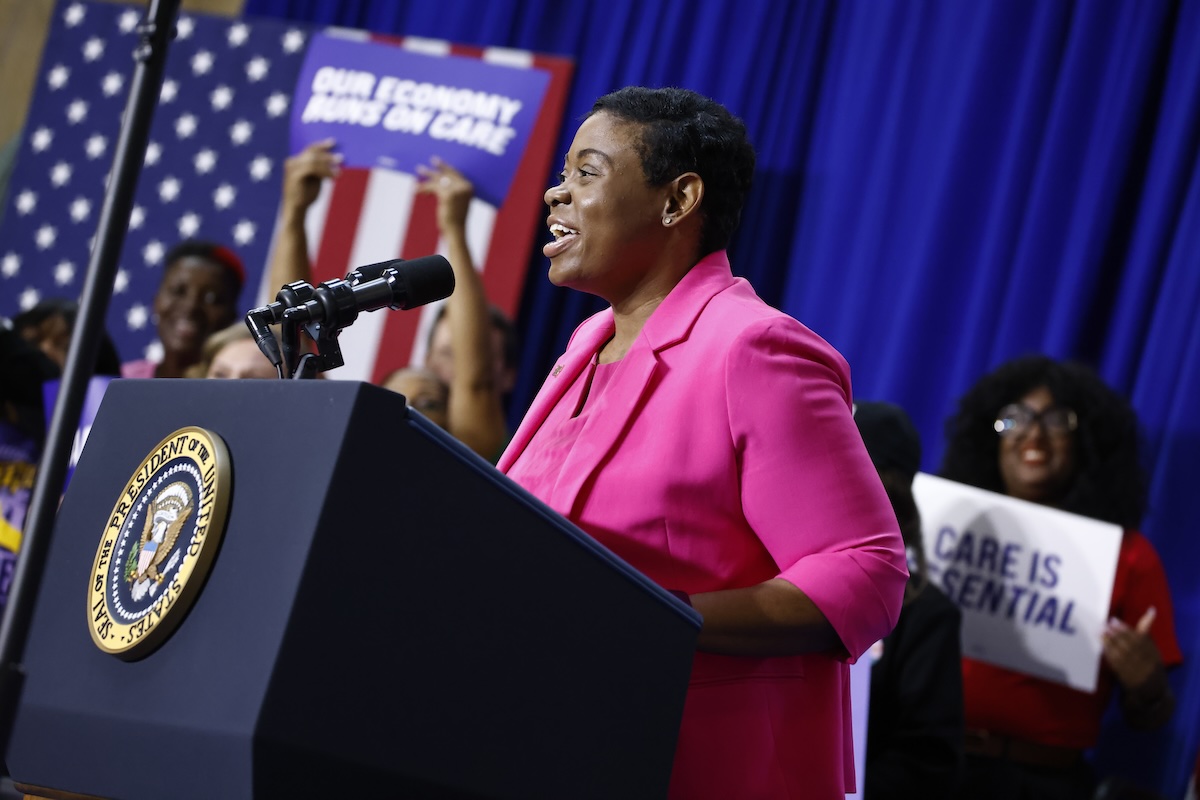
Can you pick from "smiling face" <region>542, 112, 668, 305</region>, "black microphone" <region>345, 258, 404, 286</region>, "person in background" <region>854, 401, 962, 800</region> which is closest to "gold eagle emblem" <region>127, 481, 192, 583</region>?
"black microphone" <region>345, 258, 404, 286</region>

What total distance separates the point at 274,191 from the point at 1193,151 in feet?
10.6

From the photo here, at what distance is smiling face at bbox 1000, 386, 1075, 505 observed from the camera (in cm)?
404

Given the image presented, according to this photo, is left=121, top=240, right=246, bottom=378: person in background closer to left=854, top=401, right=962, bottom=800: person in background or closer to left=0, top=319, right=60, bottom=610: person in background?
left=0, top=319, right=60, bottom=610: person in background

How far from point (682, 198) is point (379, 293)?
0.48 meters

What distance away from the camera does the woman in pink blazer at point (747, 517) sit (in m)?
1.50

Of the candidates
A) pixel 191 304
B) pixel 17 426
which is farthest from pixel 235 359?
pixel 191 304

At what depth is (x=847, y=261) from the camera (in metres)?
4.96

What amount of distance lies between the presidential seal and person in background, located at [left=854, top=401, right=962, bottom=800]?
209 cm

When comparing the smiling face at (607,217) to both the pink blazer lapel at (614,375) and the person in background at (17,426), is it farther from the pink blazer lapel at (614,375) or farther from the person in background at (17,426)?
the person in background at (17,426)

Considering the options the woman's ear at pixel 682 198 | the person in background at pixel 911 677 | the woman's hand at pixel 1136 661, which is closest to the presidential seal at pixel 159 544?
the woman's ear at pixel 682 198

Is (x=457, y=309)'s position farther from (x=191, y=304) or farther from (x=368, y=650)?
(x=368, y=650)

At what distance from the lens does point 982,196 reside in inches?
187

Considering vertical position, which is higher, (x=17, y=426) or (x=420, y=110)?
(x=420, y=110)

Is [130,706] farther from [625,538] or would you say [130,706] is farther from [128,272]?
[128,272]
